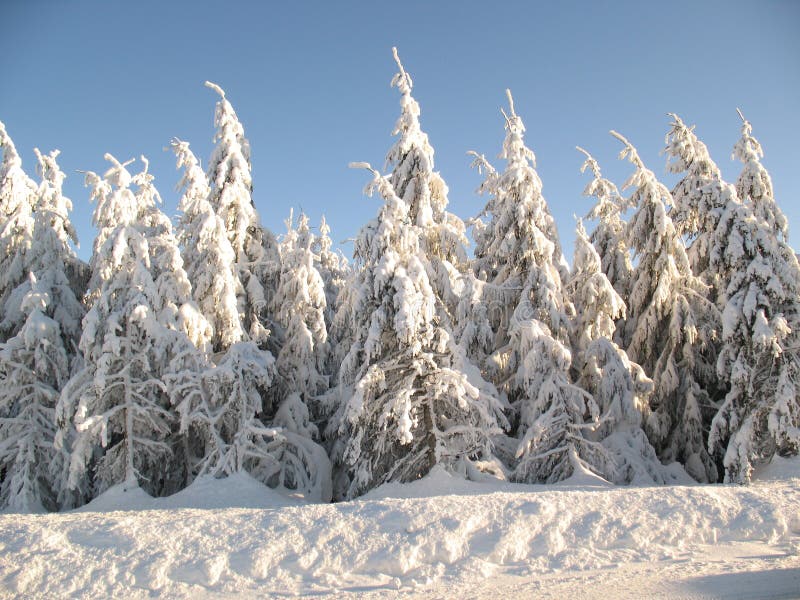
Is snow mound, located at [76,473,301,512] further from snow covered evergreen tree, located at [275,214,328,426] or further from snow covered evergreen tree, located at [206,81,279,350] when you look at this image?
snow covered evergreen tree, located at [206,81,279,350]

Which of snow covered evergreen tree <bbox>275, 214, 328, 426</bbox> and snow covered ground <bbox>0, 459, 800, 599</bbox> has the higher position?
snow covered evergreen tree <bbox>275, 214, 328, 426</bbox>

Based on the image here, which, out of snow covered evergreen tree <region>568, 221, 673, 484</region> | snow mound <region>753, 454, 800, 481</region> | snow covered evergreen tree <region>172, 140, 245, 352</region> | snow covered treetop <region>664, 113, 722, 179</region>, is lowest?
snow mound <region>753, 454, 800, 481</region>

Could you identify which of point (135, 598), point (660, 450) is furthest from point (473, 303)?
point (135, 598)

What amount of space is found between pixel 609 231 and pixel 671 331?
5396 millimetres

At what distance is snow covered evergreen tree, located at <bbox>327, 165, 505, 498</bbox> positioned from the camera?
12.9m

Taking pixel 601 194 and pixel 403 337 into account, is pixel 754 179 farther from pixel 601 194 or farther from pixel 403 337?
pixel 403 337

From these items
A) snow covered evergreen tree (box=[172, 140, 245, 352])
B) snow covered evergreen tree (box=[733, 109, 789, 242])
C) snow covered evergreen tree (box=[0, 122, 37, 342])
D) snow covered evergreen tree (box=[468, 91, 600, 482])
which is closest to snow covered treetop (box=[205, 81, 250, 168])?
snow covered evergreen tree (box=[172, 140, 245, 352])

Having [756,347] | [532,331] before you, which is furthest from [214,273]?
[756,347]

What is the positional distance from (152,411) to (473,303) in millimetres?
10507

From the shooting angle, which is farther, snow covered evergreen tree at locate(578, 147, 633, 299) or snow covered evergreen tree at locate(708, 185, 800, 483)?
snow covered evergreen tree at locate(578, 147, 633, 299)

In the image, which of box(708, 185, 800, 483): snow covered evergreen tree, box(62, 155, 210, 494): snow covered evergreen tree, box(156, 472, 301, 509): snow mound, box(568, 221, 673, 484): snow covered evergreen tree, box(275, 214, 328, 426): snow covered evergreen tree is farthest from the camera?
box(275, 214, 328, 426): snow covered evergreen tree

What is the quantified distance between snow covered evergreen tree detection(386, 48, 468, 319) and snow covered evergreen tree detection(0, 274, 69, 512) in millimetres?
12189

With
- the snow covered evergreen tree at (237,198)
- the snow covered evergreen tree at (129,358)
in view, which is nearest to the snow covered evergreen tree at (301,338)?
the snow covered evergreen tree at (237,198)

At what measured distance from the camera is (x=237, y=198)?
1914 centimetres
